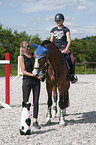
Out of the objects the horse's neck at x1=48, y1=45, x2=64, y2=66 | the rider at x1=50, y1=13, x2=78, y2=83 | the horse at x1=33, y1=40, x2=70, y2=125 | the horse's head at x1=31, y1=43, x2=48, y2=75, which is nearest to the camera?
the horse's head at x1=31, y1=43, x2=48, y2=75

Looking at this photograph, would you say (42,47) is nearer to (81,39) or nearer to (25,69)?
(25,69)

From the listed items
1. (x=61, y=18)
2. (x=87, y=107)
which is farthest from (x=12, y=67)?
(x=61, y=18)

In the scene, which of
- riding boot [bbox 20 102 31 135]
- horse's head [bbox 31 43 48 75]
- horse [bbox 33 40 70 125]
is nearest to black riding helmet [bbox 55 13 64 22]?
horse [bbox 33 40 70 125]

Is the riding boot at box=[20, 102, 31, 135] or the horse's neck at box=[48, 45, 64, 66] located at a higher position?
the horse's neck at box=[48, 45, 64, 66]

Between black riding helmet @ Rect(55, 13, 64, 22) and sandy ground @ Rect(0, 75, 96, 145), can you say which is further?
black riding helmet @ Rect(55, 13, 64, 22)

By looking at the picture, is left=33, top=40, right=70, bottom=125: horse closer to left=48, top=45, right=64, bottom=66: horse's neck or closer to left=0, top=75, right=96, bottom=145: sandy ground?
left=48, top=45, right=64, bottom=66: horse's neck

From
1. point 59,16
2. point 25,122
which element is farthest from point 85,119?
point 59,16

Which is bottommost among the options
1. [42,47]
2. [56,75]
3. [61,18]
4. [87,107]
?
[87,107]

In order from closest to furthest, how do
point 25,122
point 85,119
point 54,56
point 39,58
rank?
point 39,58
point 25,122
point 54,56
point 85,119

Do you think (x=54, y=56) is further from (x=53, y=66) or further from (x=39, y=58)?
(x=39, y=58)

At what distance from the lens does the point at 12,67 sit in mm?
24500

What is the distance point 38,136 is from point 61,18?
10.1 feet

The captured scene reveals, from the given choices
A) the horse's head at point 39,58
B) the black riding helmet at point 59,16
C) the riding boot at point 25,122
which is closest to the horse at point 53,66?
the horse's head at point 39,58

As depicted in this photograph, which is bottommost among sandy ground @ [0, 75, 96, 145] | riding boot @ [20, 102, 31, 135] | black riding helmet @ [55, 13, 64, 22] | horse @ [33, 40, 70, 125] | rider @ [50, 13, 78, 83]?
sandy ground @ [0, 75, 96, 145]
